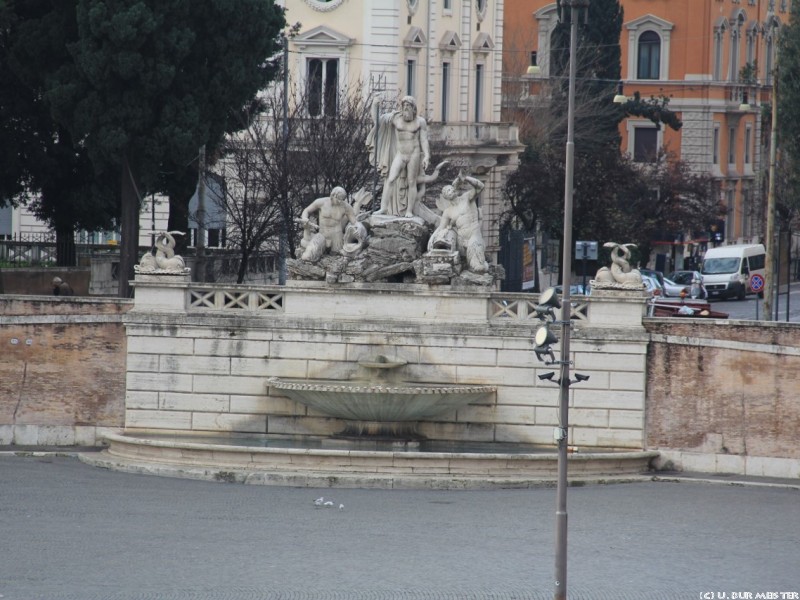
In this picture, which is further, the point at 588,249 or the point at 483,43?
the point at 483,43

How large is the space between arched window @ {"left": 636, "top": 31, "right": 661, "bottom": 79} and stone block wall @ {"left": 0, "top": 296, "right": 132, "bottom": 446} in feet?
169

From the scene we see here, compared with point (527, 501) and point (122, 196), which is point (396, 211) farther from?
point (122, 196)

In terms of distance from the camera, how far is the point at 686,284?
64312 mm

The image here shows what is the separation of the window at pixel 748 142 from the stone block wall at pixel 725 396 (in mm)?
51965

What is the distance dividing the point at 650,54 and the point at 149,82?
46107 millimetres

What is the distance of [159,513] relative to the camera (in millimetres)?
30609

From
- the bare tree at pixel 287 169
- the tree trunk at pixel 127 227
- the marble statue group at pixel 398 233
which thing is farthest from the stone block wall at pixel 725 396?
the bare tree at pixel 287 169

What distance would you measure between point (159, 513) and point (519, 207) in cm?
3718

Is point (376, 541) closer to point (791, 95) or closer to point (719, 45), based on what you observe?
point (791, 95)

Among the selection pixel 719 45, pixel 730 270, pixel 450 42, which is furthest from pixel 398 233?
pixel 719 45

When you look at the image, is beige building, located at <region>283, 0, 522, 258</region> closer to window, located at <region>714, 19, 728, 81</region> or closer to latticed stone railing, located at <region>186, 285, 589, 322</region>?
latticed stone railing, located at <region>186, 285, 589, 322</region>

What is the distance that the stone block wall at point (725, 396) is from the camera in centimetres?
3409

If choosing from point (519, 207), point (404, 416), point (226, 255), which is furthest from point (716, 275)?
point (404, 416)

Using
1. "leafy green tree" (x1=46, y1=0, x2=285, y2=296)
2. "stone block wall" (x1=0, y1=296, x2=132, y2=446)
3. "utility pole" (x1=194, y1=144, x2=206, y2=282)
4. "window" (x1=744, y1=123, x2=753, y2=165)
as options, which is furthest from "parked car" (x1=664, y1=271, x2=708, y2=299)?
"stone block wall" (x1=0, y1=296, x2=132, y2=446)
